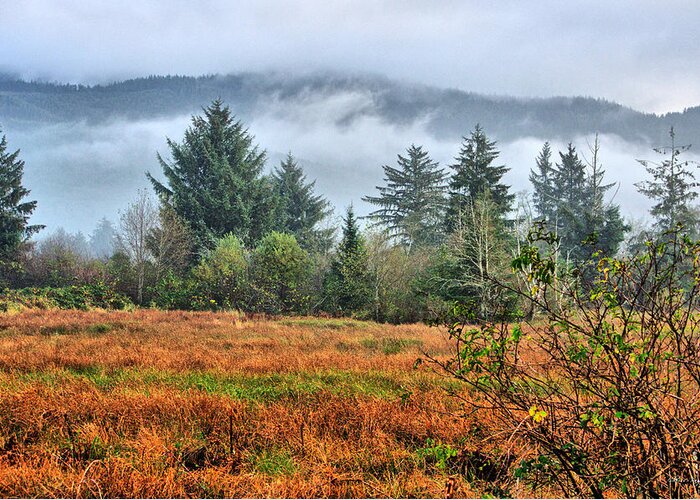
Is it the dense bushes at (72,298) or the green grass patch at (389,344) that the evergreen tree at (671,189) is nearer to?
the green grass patch at (389,344)

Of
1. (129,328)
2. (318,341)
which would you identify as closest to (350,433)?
(318,341)

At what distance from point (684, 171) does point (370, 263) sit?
106 ft

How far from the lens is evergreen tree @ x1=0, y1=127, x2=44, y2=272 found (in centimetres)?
2941

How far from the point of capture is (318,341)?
12.1 metres

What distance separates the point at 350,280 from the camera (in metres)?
23.8

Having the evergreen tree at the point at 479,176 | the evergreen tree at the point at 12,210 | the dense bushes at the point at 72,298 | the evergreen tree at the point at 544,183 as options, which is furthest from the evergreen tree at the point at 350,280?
the evergreen tree at the point at 544,183

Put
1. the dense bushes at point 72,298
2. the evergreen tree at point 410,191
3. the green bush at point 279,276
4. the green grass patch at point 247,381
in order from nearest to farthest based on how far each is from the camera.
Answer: the green grass patch at point 247,381
the dense bushes at point 72,298
the green bush at point 279,276
the evergreen tree at point 410,191

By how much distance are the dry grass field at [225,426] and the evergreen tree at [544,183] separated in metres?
52.7

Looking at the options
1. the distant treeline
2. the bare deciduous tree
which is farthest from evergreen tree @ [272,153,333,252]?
the bare deciduous tree

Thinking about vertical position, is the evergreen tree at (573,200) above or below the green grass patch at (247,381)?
above

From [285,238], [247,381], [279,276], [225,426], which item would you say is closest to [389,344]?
[247,381]

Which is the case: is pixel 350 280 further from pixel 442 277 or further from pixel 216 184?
pixel 216 184

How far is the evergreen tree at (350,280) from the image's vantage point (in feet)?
78.4

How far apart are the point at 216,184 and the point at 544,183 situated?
1803 inches
